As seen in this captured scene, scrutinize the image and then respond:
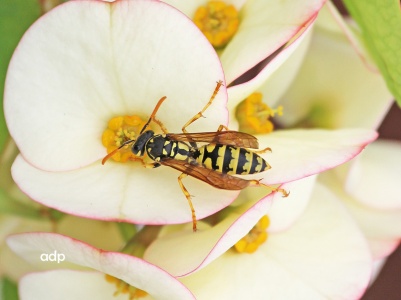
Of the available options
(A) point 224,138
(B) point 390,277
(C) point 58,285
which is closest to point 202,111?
(A) point 224,138

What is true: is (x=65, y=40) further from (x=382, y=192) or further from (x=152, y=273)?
(x=382, y=192)

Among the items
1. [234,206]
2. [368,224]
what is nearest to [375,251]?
[368,224]

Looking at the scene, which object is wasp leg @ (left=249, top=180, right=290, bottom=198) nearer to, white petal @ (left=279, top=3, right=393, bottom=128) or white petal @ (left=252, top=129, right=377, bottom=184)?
white petal @ (left=252, top=129, right=377, bottom=184)

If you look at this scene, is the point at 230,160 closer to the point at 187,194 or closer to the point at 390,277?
the point at 187,194

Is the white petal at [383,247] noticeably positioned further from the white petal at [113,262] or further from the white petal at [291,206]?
the white petal at [113,262]

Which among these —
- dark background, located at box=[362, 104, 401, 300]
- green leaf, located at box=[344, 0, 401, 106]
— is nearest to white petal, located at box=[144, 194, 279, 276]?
green leaf, located at box=[344, 0, 401, 106]

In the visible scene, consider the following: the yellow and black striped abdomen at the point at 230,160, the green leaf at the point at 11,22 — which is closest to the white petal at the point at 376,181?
the yellow and black striped abdomen at the point at 230,160

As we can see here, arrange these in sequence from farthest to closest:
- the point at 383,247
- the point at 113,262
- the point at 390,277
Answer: the point at 390,277 → the point at 383,247 → the point at 113,262
